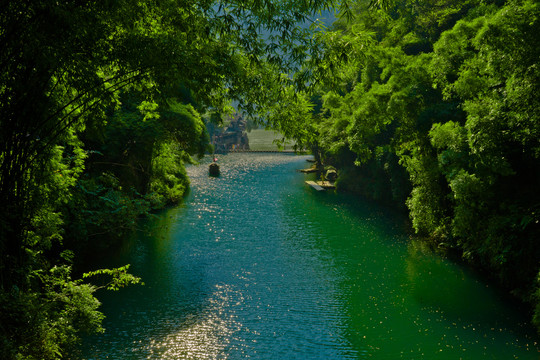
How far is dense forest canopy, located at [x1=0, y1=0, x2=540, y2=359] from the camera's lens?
675cm

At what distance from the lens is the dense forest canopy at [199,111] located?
675 centimetres

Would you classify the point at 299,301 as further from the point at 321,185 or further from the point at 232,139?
the point at 232,139

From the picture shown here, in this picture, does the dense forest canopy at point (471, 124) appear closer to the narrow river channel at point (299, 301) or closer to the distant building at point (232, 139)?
the narrow river channel at point (299, 301)

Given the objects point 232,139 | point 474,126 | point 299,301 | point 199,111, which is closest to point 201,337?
point 299,301

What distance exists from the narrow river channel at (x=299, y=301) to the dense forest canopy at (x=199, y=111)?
5.17 ft

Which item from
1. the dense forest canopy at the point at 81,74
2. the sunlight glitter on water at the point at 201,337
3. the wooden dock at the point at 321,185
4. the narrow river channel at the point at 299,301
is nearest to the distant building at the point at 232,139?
the wooden dock at the point at 321,185

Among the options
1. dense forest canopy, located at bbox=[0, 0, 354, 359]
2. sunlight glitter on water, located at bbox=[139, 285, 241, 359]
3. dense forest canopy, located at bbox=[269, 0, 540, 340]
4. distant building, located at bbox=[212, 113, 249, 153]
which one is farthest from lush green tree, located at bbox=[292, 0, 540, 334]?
distant building, located at bbox=[212, 113, 249, 153]

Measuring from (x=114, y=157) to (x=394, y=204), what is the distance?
20.5 m

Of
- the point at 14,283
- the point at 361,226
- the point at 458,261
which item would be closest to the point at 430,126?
the point at 458,261

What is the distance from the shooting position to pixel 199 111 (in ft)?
35.1

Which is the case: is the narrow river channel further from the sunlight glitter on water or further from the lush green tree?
the lush green tree

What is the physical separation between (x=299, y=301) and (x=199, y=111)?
26.5ft

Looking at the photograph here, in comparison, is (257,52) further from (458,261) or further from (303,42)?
(458,261)

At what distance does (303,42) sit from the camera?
7.38 metres
